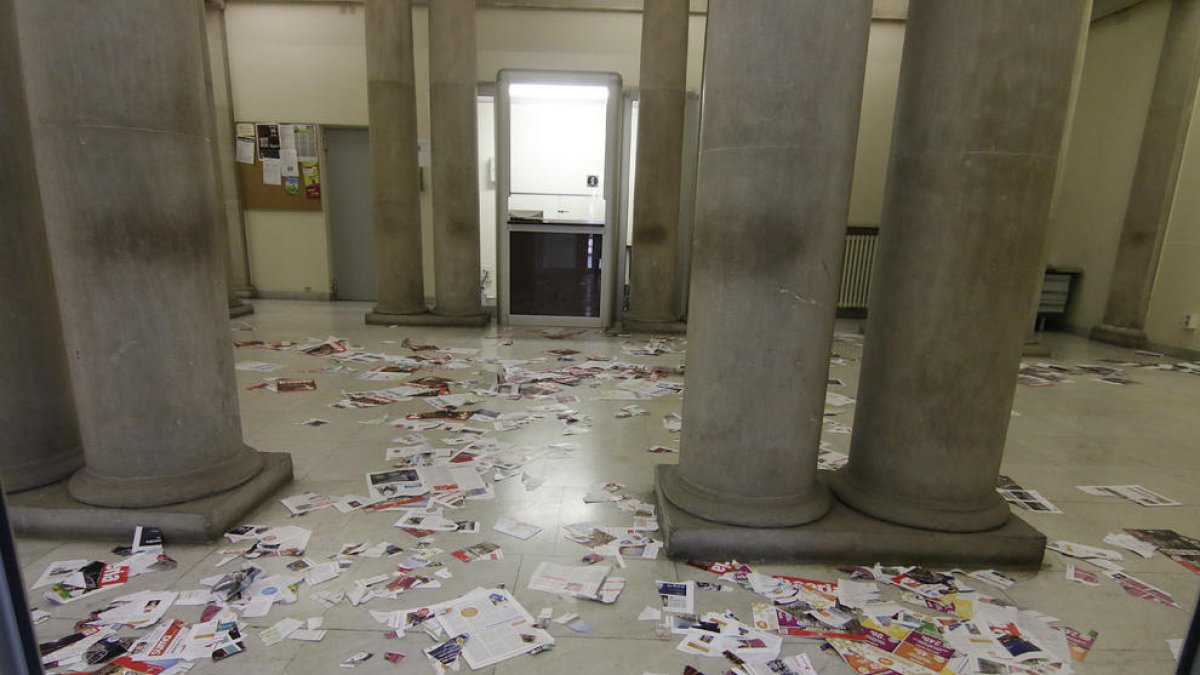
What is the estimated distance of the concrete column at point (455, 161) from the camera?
22.8ft

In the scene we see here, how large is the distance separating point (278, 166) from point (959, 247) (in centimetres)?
930

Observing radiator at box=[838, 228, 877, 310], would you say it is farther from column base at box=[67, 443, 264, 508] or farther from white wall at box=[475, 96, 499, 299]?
column base at box=[67, 443, 264, 508]

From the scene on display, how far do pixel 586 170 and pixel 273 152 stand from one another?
466cm

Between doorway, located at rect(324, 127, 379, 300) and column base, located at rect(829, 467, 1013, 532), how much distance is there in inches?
315

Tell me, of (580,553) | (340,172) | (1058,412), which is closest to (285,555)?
(580,553)

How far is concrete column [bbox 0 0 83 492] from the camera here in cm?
260

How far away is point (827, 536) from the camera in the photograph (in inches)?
99.1

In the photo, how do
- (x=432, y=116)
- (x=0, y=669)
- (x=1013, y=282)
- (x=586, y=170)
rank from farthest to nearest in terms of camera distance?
(x=586, y=170) → (x=432, y=116) → (x=1013, y=282) → (x=0, y=669)

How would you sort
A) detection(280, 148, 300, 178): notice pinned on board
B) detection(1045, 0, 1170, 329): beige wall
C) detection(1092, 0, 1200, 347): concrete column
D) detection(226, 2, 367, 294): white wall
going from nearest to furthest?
1. detection(1092, 0, 1200, 347): concrete column
2. detection(1045, 0, 1170, 329): beige wall
3. detection(226, 2, 367, 294): white wall
4. detection(280, 148, 300, 178): notice pinned on board

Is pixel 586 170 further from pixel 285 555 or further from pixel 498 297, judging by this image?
pixel 285 555

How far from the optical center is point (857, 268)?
9.19 metres

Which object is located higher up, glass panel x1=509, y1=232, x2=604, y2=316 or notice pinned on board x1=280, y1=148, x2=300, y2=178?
notice pinned on board x1=280, y1=148, x2=300, y2=178

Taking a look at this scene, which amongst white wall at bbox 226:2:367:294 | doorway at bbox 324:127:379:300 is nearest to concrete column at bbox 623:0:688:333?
doorway at bbox 324:127:379:300

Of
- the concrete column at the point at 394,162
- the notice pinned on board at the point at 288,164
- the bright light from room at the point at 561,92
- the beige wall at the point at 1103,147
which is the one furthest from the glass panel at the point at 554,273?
the beige wall at the point at 1103,147
